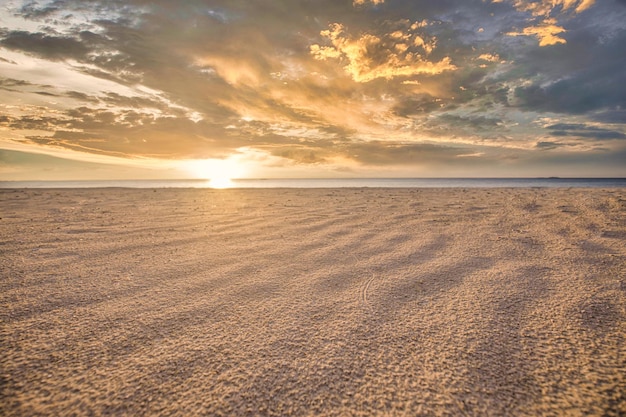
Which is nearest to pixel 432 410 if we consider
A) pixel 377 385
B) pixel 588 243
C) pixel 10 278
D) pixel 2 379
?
pixel 377 385

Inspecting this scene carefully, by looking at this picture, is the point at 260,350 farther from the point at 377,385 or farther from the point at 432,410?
the point at 432,410

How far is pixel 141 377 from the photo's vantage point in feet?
4.30

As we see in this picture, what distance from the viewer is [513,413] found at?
3.66ft

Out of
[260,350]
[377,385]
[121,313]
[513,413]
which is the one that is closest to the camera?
[513,413]

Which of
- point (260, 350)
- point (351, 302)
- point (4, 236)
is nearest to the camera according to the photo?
point (260, 350)

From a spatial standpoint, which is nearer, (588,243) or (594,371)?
(594,371)

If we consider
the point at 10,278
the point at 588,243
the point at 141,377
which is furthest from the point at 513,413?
the point at 10,278

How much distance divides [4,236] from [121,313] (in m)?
3.78

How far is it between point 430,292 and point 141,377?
1.92 metres

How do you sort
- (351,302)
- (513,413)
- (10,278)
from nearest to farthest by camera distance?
(513,413) < (351,302) < (10,278)

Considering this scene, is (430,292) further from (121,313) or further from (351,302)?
(121,313)

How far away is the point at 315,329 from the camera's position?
1.71 meters

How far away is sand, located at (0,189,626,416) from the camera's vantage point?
3.94 ft

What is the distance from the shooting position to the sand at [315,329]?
1.20 meters
